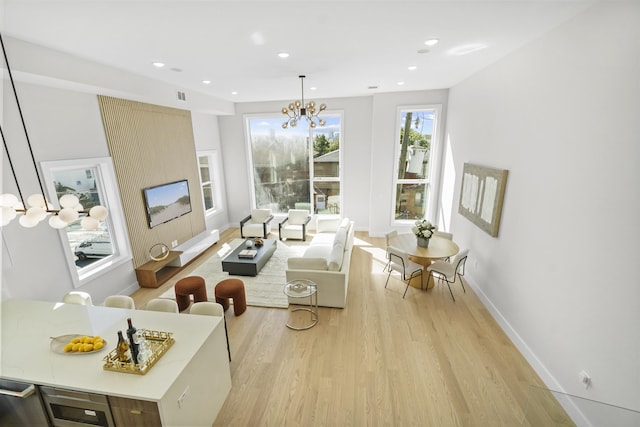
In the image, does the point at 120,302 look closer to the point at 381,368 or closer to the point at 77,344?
the point at 77,344

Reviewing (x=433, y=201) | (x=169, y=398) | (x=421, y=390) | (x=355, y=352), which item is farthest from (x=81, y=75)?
(x=433, y=201)

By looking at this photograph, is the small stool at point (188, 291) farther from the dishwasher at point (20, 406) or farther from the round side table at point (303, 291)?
the dishwasher at point (20, 406)

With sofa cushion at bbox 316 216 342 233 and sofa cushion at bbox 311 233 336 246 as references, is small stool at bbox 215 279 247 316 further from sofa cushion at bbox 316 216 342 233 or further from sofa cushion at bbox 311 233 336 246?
sofa cushion at bbox 316 216 342 233

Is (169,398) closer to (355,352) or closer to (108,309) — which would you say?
(108,309)

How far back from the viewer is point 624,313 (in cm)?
206

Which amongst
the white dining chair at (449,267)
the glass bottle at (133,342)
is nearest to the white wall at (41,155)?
the glass bottle at (133,342)

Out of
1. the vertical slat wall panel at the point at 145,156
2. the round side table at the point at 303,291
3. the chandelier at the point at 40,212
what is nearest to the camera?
the chandelier at the point at 40,212

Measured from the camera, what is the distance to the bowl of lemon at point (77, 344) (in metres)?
2.23

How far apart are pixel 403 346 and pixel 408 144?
4720 mm

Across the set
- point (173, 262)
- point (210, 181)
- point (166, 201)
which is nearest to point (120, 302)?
point (173, 262)

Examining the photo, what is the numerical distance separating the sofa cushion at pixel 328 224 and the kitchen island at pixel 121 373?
4261mm

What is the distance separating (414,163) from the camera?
22.2 feet

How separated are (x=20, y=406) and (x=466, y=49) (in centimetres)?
549

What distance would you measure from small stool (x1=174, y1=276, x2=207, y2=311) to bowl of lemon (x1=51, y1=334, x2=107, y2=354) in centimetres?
174
